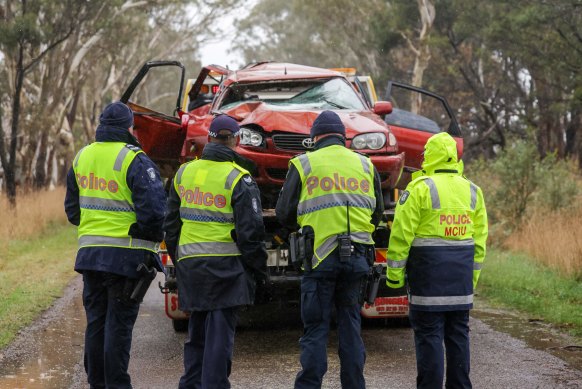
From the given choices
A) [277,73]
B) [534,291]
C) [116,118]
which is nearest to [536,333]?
[534,291]

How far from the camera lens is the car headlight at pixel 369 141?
25.6ft

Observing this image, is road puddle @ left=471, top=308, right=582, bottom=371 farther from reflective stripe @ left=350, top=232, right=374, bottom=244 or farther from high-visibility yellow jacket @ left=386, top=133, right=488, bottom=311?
reflective stripe @ left=350, top=232, right=374, bottom=244

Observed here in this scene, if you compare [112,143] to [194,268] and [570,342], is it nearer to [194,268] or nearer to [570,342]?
[194,268]

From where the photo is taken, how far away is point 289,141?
784 cm

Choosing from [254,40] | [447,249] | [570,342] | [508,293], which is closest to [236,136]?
[447,249]

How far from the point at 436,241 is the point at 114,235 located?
2.04m

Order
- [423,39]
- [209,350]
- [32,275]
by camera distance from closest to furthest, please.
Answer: [209,350] → [32,275] → [423,39]

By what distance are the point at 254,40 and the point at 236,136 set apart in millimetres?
43103

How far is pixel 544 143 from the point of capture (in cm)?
3216

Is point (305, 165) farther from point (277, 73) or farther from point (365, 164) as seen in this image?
point (277, 73)

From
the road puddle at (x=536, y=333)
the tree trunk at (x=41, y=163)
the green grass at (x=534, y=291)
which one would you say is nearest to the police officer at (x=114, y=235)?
the road puddle at (x=536, y=333)

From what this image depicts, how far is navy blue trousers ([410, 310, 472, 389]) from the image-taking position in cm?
563

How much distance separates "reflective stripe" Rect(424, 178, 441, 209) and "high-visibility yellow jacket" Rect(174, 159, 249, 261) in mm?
1180

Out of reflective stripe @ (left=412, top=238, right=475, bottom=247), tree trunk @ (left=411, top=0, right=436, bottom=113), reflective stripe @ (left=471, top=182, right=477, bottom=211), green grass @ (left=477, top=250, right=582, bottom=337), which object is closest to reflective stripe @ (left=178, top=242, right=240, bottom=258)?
reflective stripe @ (left=412, top=238, right=475, bottom=247)
